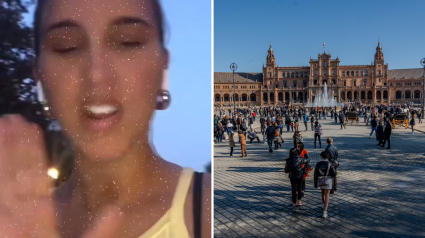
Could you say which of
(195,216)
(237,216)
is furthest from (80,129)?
(237,216)

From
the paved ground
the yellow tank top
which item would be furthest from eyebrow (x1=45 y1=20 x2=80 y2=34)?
the paved ground

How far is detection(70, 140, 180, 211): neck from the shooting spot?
1759 millimetres

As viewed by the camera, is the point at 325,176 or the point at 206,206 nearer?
the point at 206,206

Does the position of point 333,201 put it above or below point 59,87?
below

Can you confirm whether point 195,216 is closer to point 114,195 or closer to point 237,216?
point 114,195

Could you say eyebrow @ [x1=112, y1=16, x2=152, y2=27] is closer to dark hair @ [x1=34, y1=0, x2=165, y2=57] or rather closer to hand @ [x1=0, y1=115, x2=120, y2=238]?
dark hair @ [x1=34, y1=0, x2=165, y2=57]

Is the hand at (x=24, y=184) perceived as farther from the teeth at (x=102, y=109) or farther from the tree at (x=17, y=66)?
the teeth at (x=102, y=109)

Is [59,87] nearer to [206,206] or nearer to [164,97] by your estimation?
[164,97]

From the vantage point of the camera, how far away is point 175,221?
1798 millimetres

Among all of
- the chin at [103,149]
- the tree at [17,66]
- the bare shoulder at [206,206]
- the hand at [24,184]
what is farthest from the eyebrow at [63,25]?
the bare shoulder at [206,206]

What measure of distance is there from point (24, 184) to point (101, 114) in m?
0.62

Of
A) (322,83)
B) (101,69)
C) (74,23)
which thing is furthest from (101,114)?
(322,83)

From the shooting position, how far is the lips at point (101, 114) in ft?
5.64

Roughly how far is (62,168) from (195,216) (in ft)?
2.74
